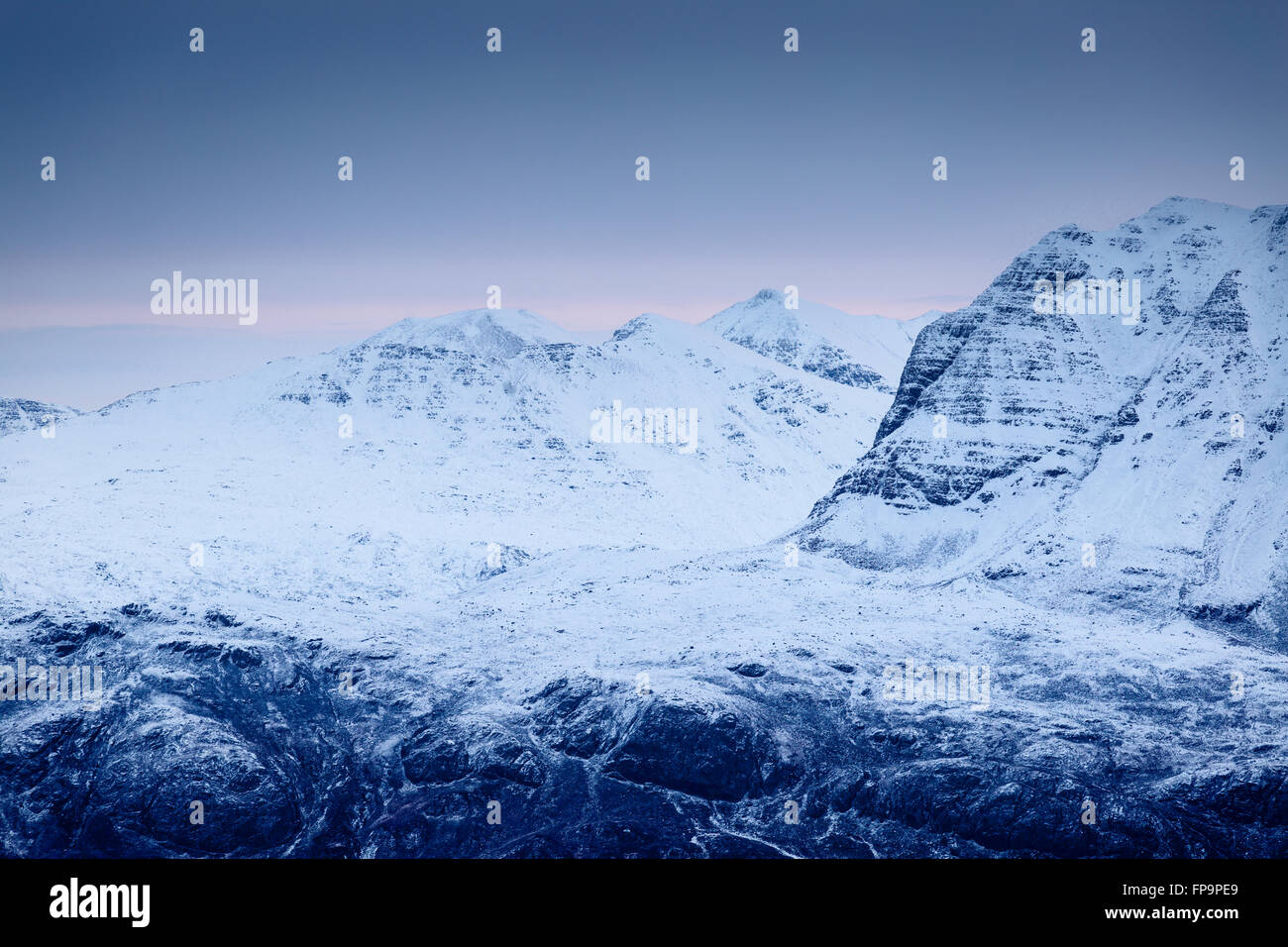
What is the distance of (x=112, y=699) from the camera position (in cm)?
15450

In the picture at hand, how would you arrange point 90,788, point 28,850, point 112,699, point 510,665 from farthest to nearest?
point 510,665 → point 112,699 → point 90,788 → point 28,850

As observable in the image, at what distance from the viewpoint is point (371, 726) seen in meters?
156

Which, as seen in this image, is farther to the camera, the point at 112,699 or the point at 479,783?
the point at 112,699

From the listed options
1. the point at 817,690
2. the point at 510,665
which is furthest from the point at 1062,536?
the point at 510,665

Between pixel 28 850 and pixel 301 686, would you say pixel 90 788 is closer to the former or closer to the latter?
pixel 28 850

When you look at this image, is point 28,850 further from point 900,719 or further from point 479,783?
point 900,719
